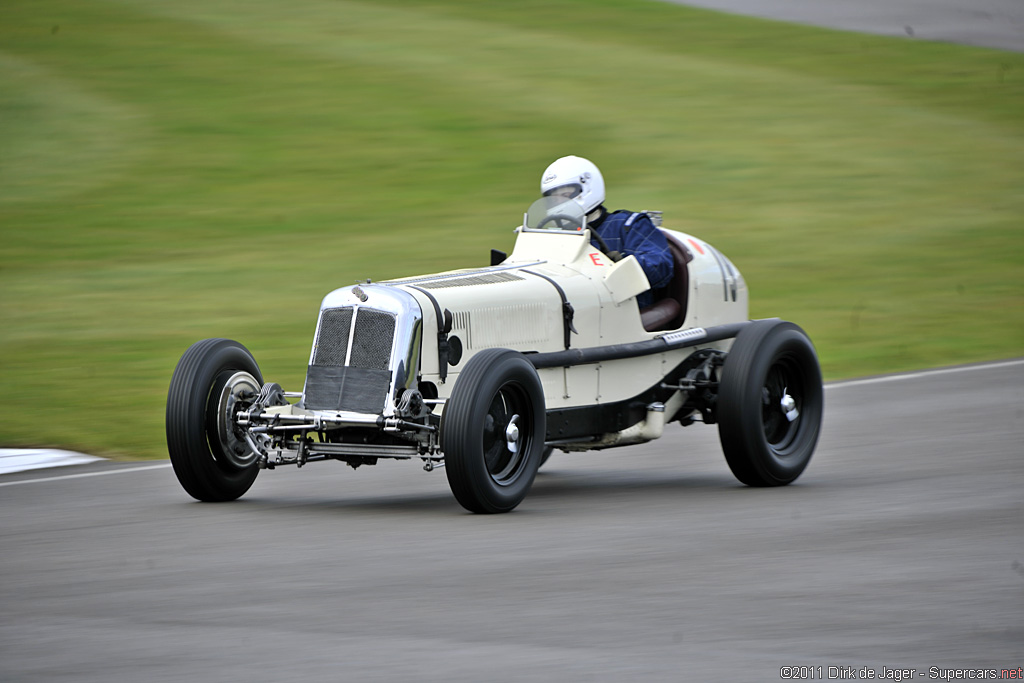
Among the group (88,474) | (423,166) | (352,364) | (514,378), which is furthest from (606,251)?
(423,166)

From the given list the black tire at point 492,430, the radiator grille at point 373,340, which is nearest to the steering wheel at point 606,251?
the black tire at point 492,430

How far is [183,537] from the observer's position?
7719mm

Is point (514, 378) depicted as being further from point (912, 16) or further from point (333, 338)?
point (912, 16)

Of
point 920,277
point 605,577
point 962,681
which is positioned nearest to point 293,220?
point 920,277

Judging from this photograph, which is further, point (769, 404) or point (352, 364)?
point (769, 404)

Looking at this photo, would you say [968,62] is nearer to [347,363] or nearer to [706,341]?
[706,341]

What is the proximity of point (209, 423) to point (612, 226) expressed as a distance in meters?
2.89

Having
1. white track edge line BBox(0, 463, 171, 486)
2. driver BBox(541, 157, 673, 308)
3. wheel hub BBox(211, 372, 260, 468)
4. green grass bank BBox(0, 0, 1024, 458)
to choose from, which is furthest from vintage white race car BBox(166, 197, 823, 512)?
green grass bank BBox(0, 0, 1024, 458)

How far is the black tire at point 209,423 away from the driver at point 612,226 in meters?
2.34

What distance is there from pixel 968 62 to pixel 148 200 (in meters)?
17.4

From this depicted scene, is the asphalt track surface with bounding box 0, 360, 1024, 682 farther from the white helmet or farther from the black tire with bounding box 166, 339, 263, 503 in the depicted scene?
the white helmet

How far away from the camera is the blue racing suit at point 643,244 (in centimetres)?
958

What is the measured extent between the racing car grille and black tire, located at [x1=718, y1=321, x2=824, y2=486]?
80.3 inches

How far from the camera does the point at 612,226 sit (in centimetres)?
984
